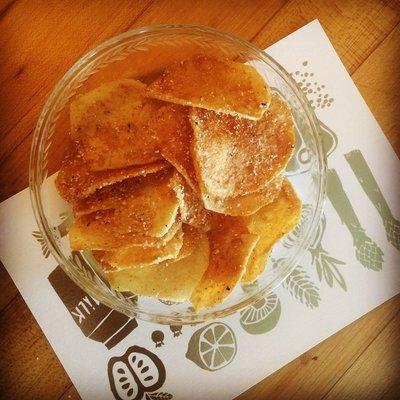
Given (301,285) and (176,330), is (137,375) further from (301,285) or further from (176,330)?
(301,285)

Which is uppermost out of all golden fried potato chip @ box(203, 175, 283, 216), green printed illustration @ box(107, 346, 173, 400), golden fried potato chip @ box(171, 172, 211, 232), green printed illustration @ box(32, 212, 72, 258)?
green printed illustration @ box(32, 212, 72, 258)

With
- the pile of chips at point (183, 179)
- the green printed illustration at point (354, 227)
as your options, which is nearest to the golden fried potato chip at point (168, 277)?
the pile of chips at point (183, 179)

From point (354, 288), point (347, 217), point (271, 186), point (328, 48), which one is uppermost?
point (328, 48)

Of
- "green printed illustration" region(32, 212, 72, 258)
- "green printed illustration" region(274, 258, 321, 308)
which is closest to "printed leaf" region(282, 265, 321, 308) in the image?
"green printed illustration" region(274, 258, 321, 308)

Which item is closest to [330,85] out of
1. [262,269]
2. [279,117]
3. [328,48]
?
[328,48]

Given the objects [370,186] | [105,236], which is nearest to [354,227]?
[370,186]

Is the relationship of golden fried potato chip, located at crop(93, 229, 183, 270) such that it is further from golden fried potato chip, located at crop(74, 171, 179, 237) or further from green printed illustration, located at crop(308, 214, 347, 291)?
green printed illustration, located at crop(308, 214, 347, 291)

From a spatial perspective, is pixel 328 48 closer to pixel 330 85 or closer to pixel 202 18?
pixel 330 85
